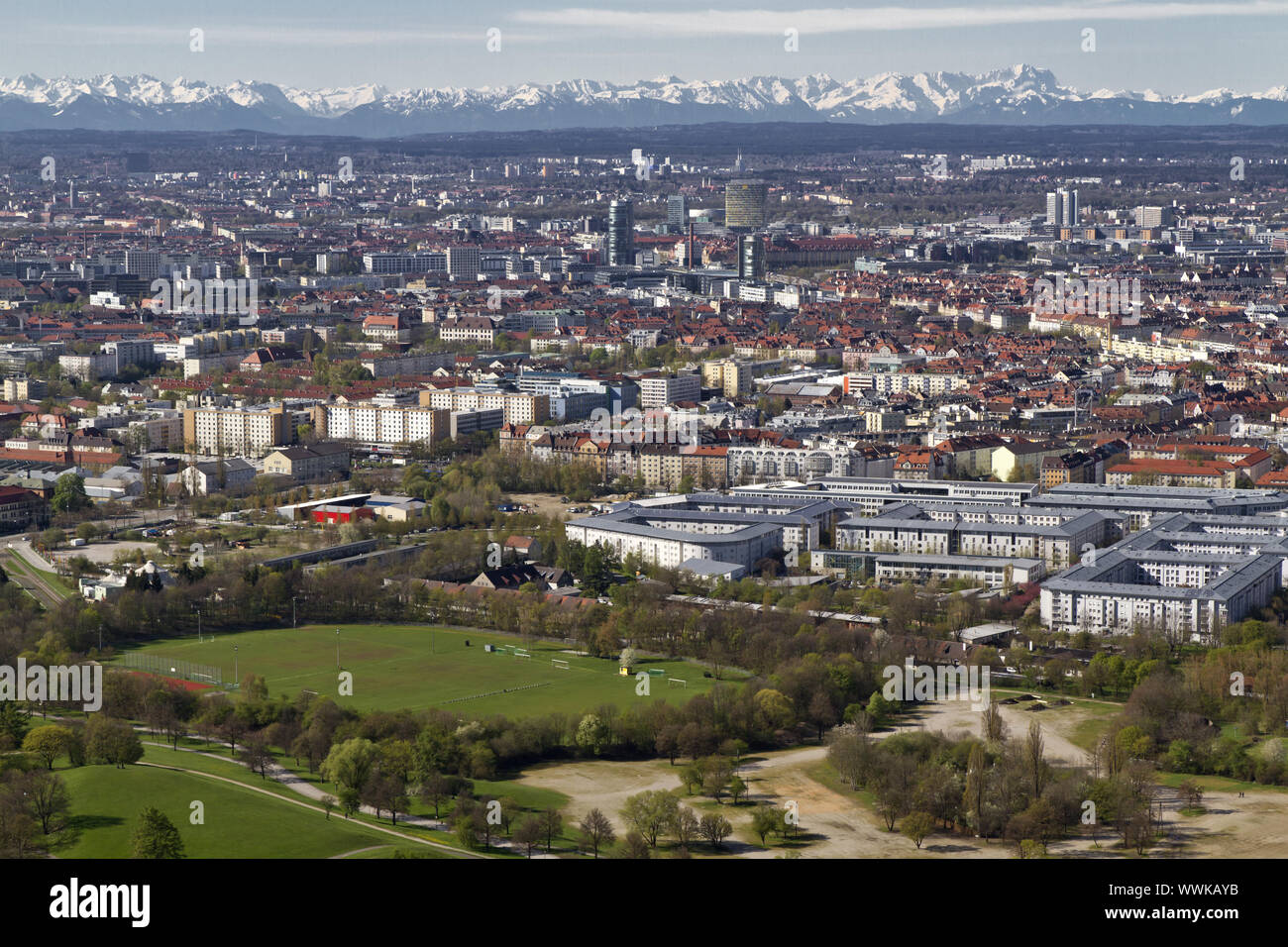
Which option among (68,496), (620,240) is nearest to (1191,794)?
(68,496)

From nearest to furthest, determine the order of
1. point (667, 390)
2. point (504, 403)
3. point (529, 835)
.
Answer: point (529, 835) → point (504, 403) → point (667, 390)

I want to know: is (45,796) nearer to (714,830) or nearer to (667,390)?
(714,830)

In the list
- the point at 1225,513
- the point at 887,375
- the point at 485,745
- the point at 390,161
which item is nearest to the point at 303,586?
the point at 485,745

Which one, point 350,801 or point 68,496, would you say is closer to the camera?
point 350,801

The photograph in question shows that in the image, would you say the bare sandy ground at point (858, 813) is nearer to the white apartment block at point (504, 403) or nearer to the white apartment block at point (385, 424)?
the white apartment block at point (385, 424)

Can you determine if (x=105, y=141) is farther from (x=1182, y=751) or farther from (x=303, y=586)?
(x=1182, y=751)

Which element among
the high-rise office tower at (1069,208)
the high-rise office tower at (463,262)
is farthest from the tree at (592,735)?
the high-rise office tower at (1069,208)

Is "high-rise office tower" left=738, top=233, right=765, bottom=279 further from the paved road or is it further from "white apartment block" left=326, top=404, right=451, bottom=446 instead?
the paved road
